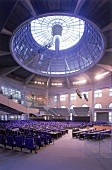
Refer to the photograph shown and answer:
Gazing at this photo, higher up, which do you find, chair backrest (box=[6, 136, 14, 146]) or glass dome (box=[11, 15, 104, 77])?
glass dome (box=[11, 15, 104, 77])

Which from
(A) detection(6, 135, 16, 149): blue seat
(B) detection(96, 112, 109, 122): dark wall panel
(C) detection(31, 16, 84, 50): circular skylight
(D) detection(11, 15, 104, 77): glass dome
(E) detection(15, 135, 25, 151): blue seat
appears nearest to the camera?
(E) detection(15, 135, 25, 151): blue seat

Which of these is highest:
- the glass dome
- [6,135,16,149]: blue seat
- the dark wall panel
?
the glass dome

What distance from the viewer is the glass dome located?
3869cm

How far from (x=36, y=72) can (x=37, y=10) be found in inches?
1014

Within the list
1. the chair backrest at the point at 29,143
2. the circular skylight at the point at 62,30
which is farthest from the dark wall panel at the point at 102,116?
the chair backrest at the point at 29,143

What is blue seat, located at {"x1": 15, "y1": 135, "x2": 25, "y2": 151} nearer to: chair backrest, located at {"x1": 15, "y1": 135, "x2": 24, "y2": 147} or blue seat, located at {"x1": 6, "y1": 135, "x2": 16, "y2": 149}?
chair backrest, located at {"x1": 15, "y1": 135, "x2": 24, "y2": 147}

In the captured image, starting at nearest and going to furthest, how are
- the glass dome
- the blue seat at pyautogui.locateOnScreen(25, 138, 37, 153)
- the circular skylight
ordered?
the blue seat at pyautogui.locateOnScreen(25, 138, 37, 153) < the glass dome < the circular skylight

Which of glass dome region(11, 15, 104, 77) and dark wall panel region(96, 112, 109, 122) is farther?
dark wall panel region(96, 112, 109, 122)

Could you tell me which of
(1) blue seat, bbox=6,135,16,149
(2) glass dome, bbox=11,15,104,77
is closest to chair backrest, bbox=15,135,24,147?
(1) blue seat, bbox=6,135,16,149

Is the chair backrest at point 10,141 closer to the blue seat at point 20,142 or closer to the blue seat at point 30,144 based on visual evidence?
the blue seat at point 20,142

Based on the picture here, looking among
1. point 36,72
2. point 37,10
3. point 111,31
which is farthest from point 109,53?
point 36,72

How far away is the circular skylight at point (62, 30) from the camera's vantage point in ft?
127

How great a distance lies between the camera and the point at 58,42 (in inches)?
1772

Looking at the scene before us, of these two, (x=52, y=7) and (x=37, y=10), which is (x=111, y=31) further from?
(x=37, y=10)
